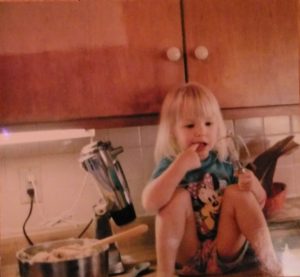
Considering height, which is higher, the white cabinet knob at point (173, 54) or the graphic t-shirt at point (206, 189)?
the white cabinet knob at point (173, 54)

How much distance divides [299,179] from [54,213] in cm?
55

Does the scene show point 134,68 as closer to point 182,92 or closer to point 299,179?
point 182,92

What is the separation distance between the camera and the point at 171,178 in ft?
2.52

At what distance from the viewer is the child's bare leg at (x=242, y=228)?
2.57 feet

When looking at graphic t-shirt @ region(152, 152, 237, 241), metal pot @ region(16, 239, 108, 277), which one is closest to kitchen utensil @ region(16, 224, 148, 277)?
metal pot @ region(16, 239, 108, 277)

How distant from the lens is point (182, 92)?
810 mm

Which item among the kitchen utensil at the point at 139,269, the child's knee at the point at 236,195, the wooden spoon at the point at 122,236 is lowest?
the kitchen utensil at the point at 139,269

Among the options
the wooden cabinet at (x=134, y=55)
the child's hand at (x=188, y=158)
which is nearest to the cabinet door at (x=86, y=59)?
the wooden cabinet at (x=134, y=55)

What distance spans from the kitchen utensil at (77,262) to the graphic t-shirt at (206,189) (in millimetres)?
105

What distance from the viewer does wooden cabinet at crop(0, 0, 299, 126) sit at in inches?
31.3

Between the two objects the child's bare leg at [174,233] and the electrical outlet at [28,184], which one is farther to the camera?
the electrical outlet at [28,184]

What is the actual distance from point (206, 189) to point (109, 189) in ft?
0.63

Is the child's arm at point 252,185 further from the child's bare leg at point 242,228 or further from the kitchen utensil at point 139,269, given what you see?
the kitchen utensil at point 139,269

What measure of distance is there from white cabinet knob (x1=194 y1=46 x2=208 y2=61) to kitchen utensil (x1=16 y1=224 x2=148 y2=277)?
0.35 metres
